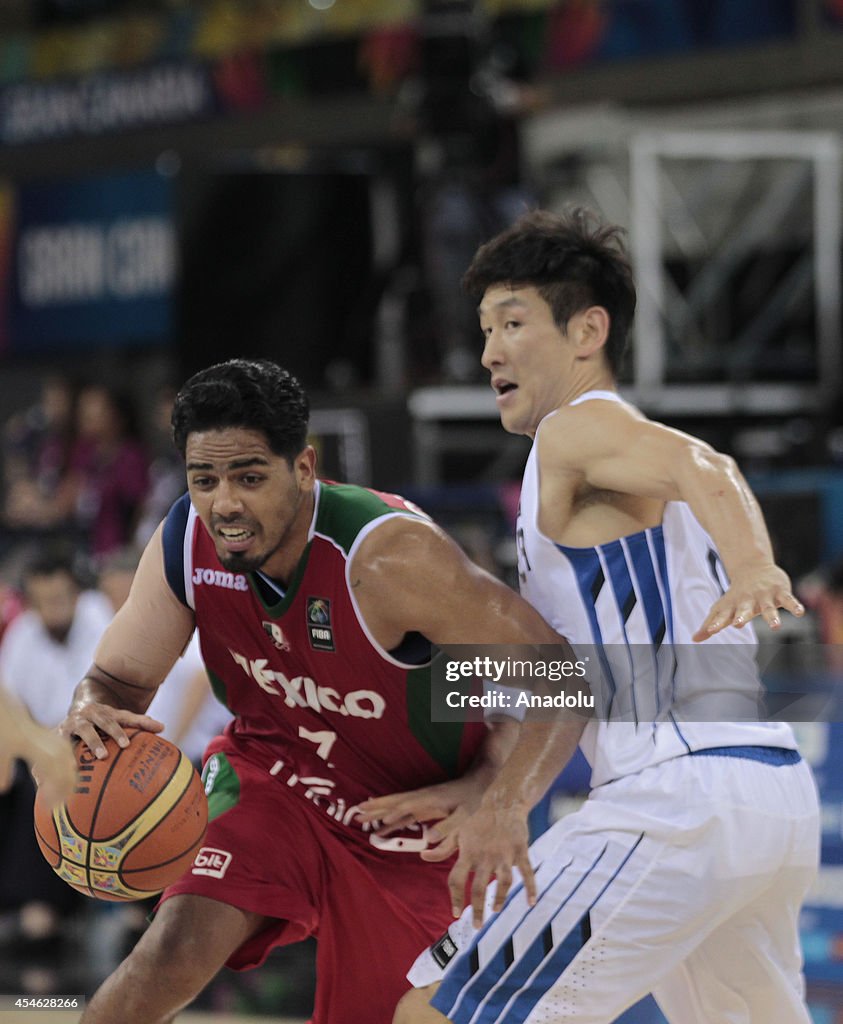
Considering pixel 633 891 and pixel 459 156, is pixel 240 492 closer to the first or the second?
pixel 633 891

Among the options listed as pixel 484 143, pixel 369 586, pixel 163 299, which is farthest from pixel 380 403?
pixel 369 586

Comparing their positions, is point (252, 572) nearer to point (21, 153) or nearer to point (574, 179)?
point (574, 179)

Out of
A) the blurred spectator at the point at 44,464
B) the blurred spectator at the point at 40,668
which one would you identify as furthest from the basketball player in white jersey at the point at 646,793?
the blurred spectator at the point at 44,464

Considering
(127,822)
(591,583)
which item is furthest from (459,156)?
(127,822)

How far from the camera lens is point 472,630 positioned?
3.57 metres

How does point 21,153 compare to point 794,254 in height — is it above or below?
above

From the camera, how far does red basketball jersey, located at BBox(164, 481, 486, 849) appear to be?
12.3ft

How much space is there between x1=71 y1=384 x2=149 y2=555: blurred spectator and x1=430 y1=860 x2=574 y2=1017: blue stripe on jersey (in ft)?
23.4

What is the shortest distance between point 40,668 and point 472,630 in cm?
518

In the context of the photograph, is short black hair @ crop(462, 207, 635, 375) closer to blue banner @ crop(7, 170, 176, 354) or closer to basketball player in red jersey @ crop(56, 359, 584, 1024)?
basketball player in red jersey @ crop(56, 359, 584, 1024)

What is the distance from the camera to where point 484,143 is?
9602 mm

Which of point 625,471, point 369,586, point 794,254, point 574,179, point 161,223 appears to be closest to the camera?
point 625,471

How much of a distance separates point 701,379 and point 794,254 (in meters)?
1.35

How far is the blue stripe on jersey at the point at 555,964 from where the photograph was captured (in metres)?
3.18
